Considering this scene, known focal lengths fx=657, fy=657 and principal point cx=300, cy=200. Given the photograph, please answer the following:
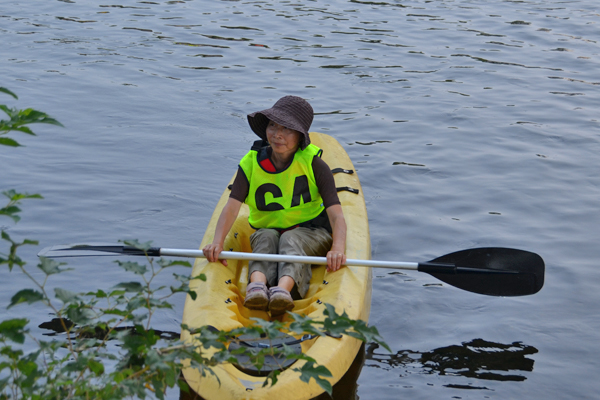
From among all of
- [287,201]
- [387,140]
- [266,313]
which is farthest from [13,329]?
[387,140]

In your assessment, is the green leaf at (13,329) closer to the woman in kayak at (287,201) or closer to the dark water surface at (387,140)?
the woman in kayak at (287,201)

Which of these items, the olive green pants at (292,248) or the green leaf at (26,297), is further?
the olive green pants at (292,248)

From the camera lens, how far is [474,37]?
38.5ft

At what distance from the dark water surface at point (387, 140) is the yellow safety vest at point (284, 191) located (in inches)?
33.0

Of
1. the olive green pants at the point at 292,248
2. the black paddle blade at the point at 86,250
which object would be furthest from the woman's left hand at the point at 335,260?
the black paddle blade at the point at 86,250

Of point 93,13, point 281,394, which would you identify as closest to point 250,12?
point 93,13

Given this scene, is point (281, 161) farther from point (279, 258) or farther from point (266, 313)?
point (266, 313)

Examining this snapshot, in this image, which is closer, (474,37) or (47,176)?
(47,176)

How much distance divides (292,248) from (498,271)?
131 cm

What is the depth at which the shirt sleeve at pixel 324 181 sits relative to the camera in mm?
4133

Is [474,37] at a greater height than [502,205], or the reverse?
[474,37]

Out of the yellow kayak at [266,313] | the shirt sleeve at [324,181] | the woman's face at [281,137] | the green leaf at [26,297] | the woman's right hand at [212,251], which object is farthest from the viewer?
the shirt sleeve at [324,181]

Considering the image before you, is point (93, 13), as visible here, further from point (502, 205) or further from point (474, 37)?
point (502, 205)

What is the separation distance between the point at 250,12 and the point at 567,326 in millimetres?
10229
